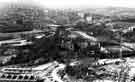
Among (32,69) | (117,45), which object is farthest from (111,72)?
(117,45)

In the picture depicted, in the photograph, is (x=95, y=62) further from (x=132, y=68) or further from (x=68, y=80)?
(x=68, y=80)

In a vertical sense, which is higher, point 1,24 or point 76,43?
point 1,24

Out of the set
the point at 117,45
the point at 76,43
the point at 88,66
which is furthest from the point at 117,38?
the point at 88,66

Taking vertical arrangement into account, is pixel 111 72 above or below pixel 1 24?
below

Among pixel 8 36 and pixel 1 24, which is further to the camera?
pixel 1 24

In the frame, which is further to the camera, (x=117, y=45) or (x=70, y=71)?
(x=117, y=45)

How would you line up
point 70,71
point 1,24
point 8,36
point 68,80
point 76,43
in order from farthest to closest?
point 1,24 → point 8,36 → point 76,43 → point 70,71 → point 68,80

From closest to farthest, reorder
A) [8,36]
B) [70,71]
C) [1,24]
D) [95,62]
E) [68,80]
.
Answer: [68,80] → [70,71] → [95,62] → [8,36] → [1,24]

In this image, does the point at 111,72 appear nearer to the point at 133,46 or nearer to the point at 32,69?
the point at 32,69

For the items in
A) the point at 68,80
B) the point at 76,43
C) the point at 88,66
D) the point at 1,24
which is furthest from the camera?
the point at 1,24
